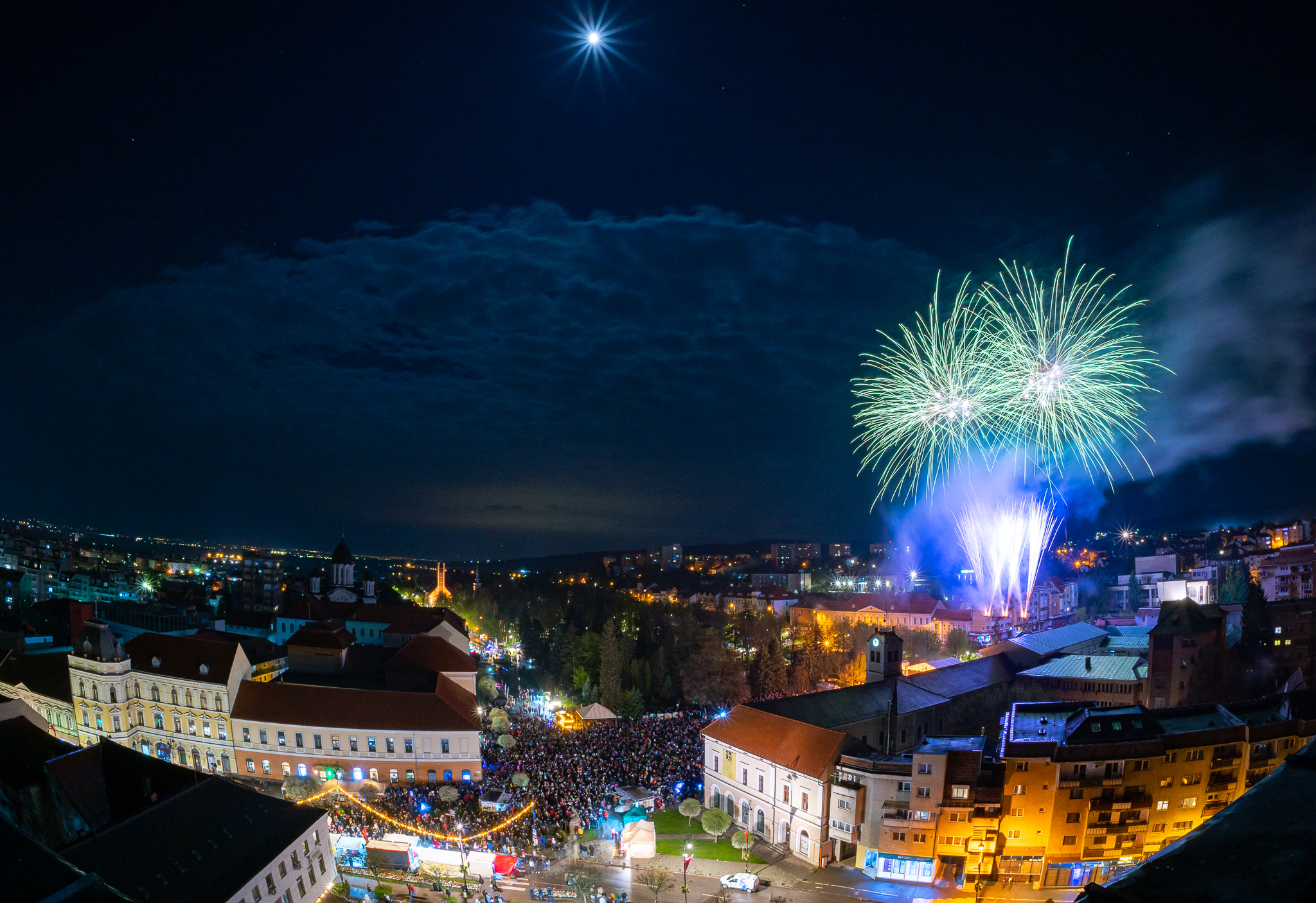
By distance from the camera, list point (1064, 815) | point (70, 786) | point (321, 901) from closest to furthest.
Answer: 1. point (70, 786)
2. point (321, 901)
3. point (1064, 815)

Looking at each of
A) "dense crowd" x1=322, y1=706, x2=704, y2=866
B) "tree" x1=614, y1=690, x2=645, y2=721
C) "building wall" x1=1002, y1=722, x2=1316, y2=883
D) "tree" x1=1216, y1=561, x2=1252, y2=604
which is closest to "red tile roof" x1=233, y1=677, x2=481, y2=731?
"dense crowd" x1=322, y1=706, x2=704, y2=866

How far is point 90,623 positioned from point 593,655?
31.1 m

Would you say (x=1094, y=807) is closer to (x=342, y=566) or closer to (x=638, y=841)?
(x=638, y=841)

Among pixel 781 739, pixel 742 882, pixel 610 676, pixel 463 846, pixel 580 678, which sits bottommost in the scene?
pixel 580 678

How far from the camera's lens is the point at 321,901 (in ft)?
72.9

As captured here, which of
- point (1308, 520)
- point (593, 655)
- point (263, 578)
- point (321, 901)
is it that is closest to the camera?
point (321, 901)

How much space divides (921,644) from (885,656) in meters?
32.6

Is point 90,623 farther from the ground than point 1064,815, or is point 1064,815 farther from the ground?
point 90,623

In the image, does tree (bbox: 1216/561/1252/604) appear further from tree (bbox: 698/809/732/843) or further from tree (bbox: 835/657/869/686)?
tree (bbox: 698/809/732/843)

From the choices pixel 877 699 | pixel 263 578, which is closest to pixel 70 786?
pixel 877 699

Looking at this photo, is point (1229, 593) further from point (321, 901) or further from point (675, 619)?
point (321, 901)

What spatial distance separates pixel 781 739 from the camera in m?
29.8

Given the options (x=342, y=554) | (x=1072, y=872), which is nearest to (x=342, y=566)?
(x=342, y=554)

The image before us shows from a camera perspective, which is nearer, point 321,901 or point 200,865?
point 200,865
